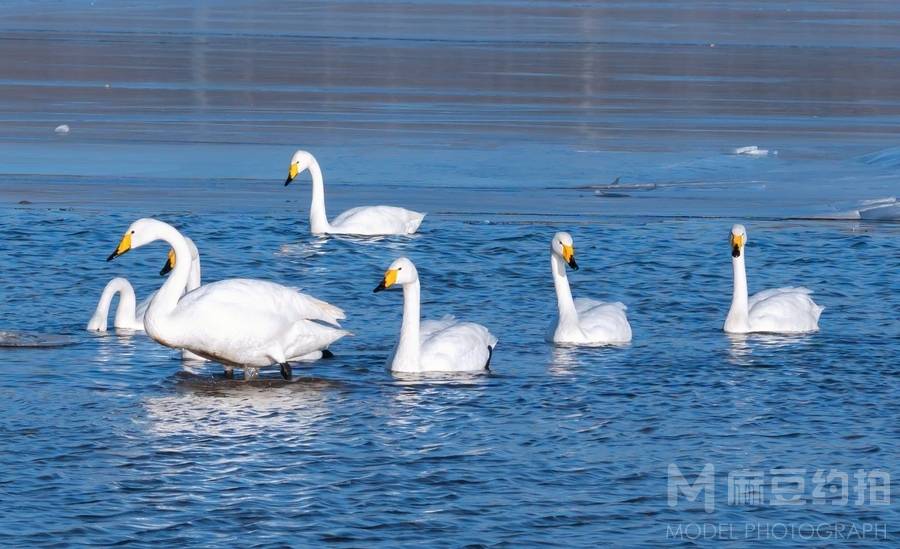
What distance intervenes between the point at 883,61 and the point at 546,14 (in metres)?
19.8

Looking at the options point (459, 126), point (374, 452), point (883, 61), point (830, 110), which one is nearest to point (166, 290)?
point (374, 452)

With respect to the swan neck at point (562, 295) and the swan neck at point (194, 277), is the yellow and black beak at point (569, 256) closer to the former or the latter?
the swan neck at point (562, 295)

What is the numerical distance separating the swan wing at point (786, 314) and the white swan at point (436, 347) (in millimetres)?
2150

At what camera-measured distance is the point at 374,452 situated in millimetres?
8172

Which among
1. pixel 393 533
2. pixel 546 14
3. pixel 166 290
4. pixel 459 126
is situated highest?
pixel 546 14

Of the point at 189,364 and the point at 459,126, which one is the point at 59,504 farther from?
the point at 459,126

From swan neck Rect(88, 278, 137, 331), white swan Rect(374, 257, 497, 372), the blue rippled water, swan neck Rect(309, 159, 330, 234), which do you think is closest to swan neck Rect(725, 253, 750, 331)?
the blue rippled water

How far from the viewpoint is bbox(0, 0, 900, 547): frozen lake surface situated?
7.47 metres

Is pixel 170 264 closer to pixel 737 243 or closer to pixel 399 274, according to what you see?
pixel 399 274

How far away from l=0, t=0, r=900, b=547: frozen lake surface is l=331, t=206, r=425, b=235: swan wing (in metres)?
→ 0.21

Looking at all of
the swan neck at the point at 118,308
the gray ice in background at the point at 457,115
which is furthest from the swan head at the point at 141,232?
the gray ice in background at the point at 457,115

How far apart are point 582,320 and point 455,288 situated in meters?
1.93

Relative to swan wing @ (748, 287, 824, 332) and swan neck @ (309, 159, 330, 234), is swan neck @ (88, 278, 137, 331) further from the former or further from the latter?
swan wing @ (748, 287, 824, 332)

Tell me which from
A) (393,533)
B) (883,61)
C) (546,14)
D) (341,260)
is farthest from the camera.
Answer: (546,14)
